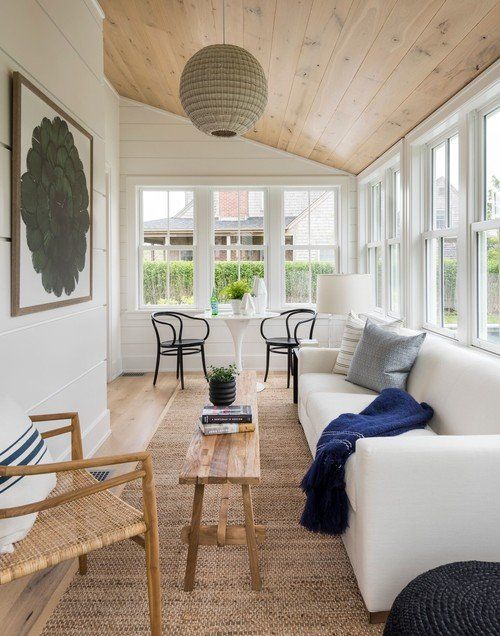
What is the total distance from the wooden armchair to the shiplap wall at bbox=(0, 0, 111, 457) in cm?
75

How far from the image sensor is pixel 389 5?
2426 mm

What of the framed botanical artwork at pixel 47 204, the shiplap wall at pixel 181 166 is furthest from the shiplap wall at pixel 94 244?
the shiplap wall at pixel 181 166

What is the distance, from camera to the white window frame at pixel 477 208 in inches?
112

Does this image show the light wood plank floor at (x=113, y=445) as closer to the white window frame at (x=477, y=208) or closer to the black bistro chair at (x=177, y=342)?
the black bistro chair at (x=177, y=342)

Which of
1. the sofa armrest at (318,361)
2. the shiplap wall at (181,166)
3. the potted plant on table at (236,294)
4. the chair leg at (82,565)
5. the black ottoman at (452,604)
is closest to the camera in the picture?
Result: the black ottoman at (452,604)

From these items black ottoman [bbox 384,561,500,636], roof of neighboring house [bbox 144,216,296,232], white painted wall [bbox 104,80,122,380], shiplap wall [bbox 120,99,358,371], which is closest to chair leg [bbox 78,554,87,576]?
black ottoman [bbox 384,561,500,636]

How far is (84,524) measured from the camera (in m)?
1.46

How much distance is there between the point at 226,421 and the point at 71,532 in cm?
102

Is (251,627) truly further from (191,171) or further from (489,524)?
(191,171)

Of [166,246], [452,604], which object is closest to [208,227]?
[166,246]

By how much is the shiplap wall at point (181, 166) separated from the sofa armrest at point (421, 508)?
14.4 ft

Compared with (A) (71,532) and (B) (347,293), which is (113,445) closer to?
(A) (71,532)

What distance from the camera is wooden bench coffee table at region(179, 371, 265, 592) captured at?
1.75 m

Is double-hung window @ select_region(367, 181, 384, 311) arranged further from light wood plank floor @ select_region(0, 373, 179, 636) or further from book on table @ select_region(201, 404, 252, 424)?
book on table @ select_region(201, 404, 252, 424)
